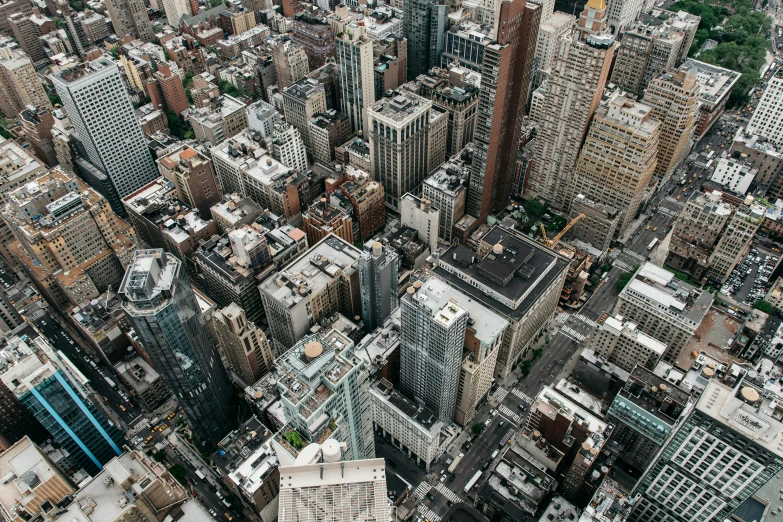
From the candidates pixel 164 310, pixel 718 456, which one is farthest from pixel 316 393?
pixel 718 456

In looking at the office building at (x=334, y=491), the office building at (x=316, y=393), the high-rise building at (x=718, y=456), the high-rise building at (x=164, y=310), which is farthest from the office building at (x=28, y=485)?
the high-rise building at (x=718, y=456)

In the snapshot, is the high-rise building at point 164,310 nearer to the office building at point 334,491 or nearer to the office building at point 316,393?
the office building at point 316,393

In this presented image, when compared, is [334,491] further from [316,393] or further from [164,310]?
[164,310]

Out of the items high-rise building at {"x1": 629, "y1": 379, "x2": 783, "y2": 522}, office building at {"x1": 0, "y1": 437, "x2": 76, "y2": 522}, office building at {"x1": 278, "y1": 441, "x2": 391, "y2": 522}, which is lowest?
office building at {"x1": 0, "y1": 437, "x2": 76, "y2": 522}

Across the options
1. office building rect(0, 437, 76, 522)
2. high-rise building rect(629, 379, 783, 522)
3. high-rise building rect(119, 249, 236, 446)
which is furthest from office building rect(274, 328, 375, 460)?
high-rise building rect(629, 379, 783, 522)

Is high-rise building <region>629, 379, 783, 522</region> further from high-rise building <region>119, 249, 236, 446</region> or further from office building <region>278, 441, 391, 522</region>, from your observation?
high-rise building <region>119, 249, 236, 446</region>
